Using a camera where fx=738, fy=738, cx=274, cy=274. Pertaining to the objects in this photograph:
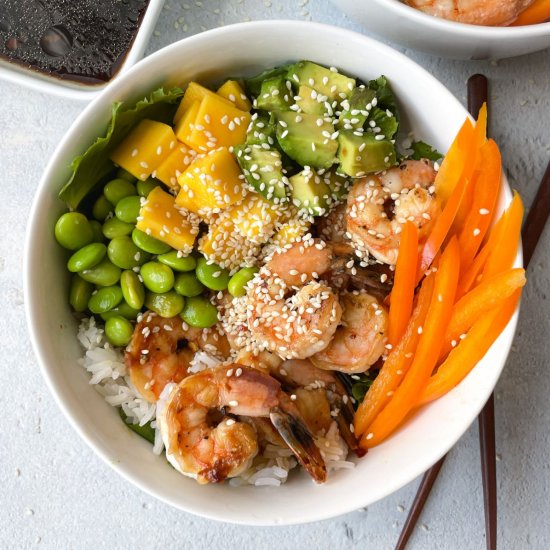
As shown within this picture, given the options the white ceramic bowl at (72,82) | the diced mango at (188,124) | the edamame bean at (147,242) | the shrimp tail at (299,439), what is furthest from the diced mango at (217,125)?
the shrimp tail at (299,439)

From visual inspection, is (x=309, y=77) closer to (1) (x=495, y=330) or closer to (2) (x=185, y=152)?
(2) (x=185, y=152)

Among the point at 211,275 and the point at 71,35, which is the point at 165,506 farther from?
the point at 71,35

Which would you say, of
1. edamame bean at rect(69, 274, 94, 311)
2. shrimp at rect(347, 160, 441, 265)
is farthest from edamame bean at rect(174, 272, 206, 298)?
shrimp at rect(347, 160, 441, 265)

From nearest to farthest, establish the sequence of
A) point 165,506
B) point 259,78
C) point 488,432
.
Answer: point 259,78 < point 488,432 < point 165,506

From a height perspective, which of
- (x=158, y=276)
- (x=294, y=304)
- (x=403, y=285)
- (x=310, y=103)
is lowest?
(x=158, y=276)

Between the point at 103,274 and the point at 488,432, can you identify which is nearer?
the point at 103,274

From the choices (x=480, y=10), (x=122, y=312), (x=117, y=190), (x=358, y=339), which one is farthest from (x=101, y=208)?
(x=480, y=10)
